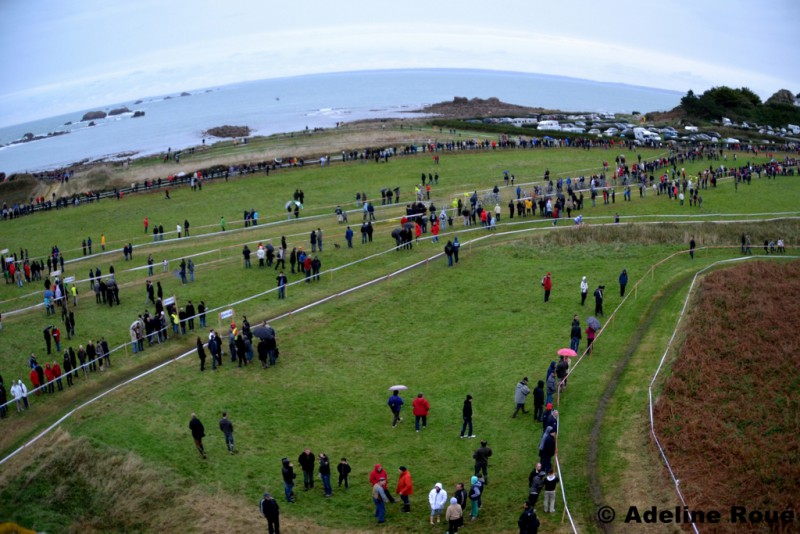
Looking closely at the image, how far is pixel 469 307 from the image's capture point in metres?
39.8

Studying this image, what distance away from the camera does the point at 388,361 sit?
34625 millimetres

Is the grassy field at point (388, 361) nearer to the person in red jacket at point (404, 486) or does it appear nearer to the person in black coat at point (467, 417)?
the person in black coat at point (467, 417)

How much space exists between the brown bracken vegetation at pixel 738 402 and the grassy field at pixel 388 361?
4.04ft

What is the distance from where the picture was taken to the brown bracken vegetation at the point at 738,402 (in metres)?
20.7

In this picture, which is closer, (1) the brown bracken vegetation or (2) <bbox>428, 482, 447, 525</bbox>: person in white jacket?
(1) the brown bracken vegetation

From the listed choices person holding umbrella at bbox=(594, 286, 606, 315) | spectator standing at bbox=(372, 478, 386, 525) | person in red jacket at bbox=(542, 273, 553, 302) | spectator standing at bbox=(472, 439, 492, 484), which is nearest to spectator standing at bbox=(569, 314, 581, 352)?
person holding umbrella at bbox=(594, 286, 606, 315)

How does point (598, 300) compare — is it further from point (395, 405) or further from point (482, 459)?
point (482, 459)

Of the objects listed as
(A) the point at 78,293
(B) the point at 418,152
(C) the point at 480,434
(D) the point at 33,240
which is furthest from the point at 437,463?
(B) the point at 418,152

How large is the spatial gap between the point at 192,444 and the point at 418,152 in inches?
2323

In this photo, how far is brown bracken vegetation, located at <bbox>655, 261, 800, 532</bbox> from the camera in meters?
20.7

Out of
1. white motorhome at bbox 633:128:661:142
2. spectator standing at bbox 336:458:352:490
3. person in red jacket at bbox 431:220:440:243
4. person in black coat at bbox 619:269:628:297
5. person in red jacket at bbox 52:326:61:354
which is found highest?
white motorhome at bbox 633:128:661:142

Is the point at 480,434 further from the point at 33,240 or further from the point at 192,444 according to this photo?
the point at 33,240

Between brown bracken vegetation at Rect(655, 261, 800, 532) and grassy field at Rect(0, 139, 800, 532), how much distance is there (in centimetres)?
123

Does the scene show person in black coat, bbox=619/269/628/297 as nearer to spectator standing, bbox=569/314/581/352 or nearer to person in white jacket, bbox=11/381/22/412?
spectator standing, bbox=569/314/581/352
